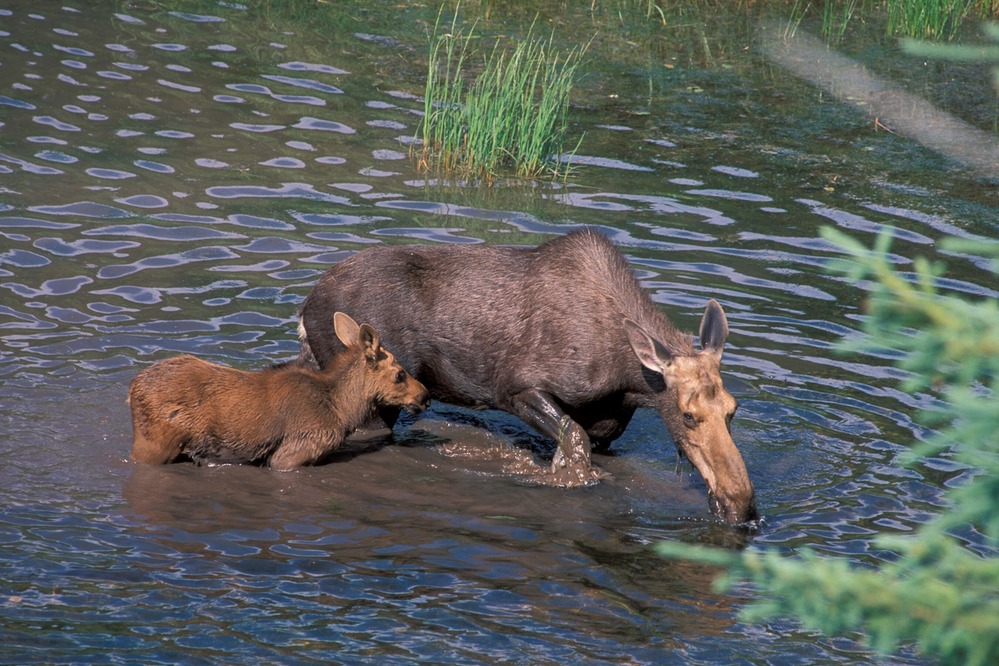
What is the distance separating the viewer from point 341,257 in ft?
36.5

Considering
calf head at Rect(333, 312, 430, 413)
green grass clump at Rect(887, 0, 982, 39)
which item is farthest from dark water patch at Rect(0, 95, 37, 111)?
green grass clump at Rect(887, 0, 982, 39)

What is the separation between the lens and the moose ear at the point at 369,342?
27.6 ft

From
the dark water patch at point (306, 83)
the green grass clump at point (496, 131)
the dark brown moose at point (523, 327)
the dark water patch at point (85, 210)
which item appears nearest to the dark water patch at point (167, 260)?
the dark water patch at point (85, 210)

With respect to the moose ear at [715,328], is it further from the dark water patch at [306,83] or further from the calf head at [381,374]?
the dark water patch at [306,83]

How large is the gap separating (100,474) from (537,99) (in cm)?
926

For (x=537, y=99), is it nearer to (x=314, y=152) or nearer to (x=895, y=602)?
(x=314, y=152)

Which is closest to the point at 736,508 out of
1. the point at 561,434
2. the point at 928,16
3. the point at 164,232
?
the point at 561,434

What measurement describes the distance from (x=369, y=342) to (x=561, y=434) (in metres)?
1.43

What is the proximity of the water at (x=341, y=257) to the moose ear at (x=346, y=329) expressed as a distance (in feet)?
2.64

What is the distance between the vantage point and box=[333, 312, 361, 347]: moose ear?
336 inches

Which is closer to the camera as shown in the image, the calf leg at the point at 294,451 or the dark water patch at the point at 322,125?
the calf leg at the point at 294,451

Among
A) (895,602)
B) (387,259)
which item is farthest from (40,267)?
(895,602)

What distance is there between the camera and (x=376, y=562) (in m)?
6.86

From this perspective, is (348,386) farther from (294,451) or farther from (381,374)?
(294,451)
